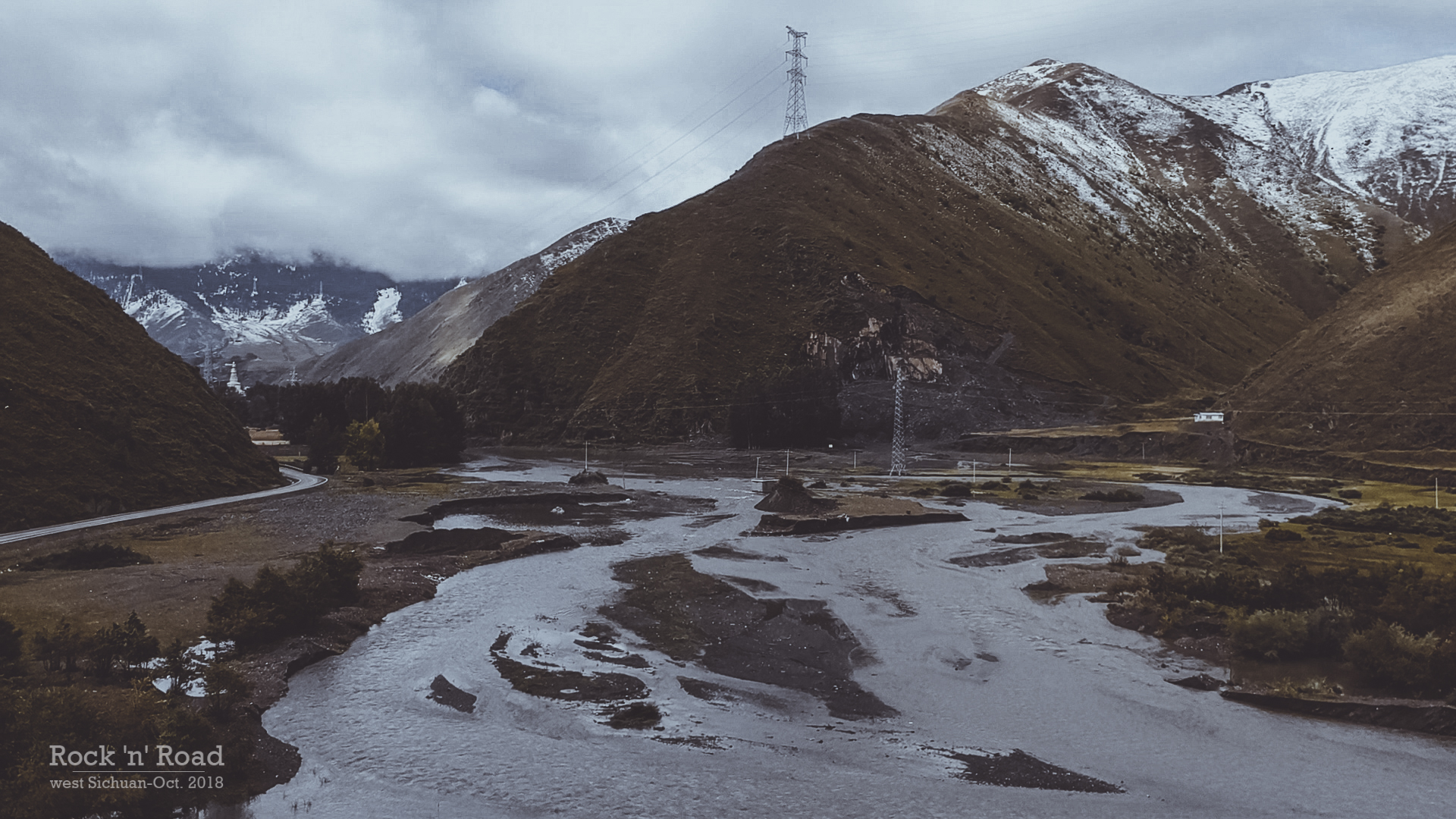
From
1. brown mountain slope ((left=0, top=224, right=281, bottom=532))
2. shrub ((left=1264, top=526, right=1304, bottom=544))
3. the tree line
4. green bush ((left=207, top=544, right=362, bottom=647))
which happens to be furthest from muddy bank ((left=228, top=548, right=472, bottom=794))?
the tree line

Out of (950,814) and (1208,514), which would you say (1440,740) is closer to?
(950,814)

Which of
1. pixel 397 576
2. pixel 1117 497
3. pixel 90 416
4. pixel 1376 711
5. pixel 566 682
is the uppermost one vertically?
pixel 90 416

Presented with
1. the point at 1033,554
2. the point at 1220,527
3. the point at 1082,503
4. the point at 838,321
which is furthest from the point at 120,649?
the point at 838,321

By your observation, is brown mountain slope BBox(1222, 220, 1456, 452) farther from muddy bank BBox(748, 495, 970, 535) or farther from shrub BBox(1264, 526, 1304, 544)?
muddy bank BBox(748, 495, 970, 535)

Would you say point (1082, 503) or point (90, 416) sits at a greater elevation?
point (90, 416)

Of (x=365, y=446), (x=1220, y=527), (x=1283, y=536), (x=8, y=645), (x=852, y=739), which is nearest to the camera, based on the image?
(x=852, y=739)

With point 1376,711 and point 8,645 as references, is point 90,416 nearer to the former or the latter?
point 8,645

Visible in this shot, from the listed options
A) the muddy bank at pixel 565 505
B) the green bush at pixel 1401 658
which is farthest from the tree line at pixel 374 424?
the green bush at pixel 1401 658

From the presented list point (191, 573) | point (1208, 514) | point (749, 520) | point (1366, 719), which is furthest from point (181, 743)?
point (1208, 514)
